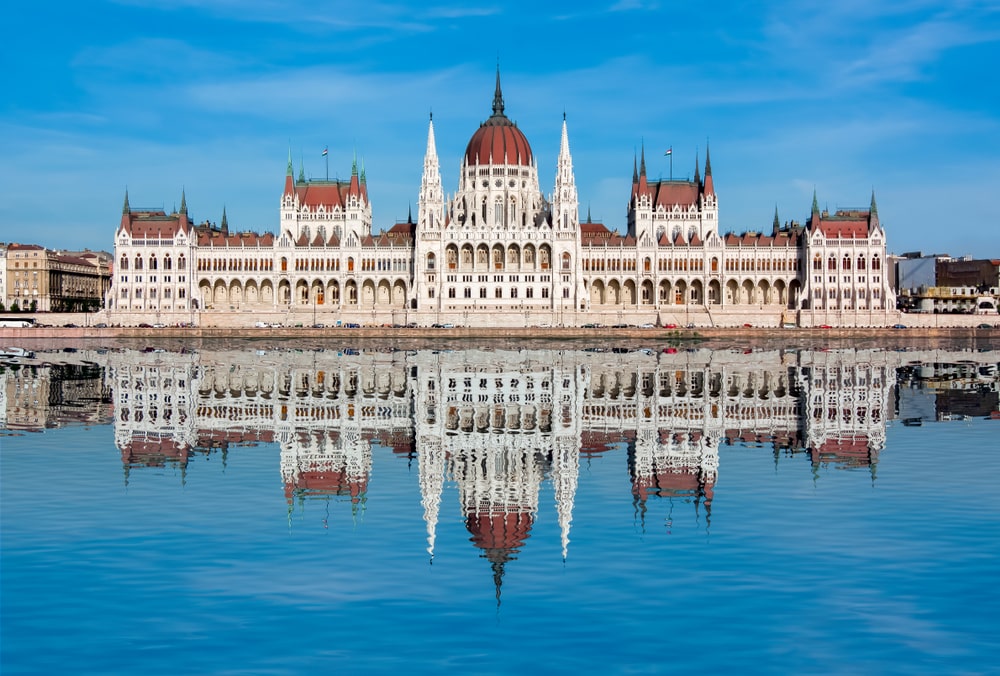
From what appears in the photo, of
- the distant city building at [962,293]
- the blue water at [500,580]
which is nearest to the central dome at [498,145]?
the distant city building at [962,293]

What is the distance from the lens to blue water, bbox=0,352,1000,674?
1616 centimetres

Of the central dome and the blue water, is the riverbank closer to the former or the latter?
the central dome

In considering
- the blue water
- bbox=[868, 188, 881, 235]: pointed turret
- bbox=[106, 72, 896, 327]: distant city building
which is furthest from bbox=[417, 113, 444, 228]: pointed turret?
the blue water

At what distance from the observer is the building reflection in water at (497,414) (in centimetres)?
2952

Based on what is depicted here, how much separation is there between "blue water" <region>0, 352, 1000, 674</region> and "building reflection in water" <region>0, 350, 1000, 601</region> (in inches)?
30.3

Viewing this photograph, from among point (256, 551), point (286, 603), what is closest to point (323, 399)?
point (256, 551)

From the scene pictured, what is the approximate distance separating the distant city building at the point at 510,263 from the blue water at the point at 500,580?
11246 cm

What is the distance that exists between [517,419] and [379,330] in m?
84.3

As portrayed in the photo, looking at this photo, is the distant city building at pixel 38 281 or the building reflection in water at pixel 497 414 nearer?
the building reflection in water at pixel 497 414

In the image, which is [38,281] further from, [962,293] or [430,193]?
[962,293]

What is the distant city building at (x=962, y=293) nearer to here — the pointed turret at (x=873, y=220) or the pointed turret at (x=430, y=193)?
the pointed turret at (x=873, y=220)

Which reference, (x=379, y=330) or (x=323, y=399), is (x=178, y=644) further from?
(x=379, y=330)

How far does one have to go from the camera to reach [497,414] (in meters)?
45.3

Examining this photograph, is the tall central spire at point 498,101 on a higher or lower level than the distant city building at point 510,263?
higher
